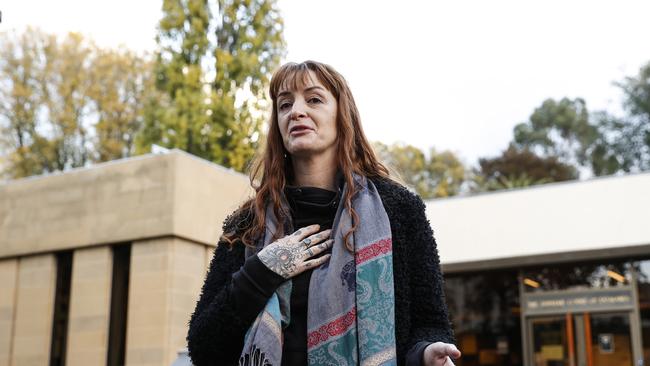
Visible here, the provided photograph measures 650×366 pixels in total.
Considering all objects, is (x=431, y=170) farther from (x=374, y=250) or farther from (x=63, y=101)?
(x=374, y=250)

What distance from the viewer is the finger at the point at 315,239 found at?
211cm

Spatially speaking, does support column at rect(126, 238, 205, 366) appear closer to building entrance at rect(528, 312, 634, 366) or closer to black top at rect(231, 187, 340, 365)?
building entrance at rect(528, 312, 634, 366)

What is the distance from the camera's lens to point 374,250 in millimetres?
2061

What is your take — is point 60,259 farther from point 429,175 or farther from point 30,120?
point 429,175

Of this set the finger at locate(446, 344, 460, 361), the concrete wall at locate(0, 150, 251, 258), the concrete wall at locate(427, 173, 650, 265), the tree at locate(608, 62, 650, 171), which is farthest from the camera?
the tree at locate(608, 62, 650, 171)

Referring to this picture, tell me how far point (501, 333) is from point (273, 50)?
10746mm

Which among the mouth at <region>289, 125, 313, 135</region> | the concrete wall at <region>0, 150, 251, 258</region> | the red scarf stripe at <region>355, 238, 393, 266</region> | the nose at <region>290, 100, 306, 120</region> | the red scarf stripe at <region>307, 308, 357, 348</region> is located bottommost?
the red scarf stripe at <region>307, 308, 357, 348</region>

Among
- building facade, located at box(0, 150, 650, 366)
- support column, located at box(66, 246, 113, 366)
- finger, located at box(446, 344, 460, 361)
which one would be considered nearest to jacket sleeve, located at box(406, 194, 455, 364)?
finger, located at box(446, 344, 460, 361)

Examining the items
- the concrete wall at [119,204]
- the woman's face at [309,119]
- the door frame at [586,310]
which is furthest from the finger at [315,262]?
the door frame at [586,310]

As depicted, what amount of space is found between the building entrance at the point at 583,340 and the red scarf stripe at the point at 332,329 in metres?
15.4

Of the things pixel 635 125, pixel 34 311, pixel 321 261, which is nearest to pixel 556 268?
pixel 34 311

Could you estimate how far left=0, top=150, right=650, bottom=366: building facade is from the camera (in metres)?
11.4

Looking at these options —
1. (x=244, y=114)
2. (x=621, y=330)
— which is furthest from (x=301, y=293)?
(x=244, y=114)

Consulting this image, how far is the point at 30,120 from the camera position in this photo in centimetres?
2944
